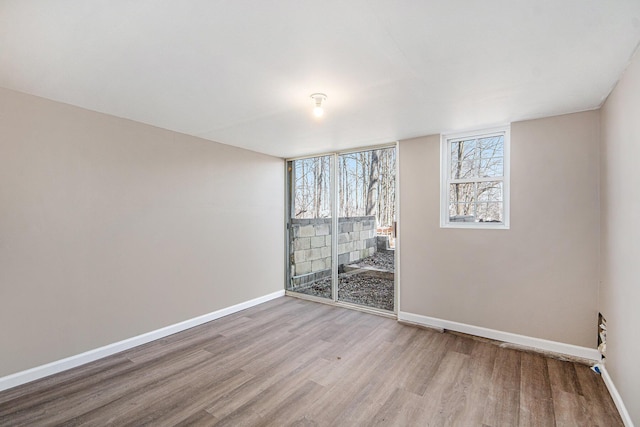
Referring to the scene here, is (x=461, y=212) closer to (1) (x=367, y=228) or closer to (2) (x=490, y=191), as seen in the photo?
(2) (x=490, y=191)

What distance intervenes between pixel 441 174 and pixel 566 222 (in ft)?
4.16

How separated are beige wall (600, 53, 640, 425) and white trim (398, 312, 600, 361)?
36cm

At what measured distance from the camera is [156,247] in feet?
10.3

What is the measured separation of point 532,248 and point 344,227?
2.32m

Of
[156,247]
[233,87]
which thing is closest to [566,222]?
[233,87]

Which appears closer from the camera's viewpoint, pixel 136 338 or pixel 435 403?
pixel 435 403

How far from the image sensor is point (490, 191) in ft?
10.3

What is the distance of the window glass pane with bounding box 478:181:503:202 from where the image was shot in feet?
10.2

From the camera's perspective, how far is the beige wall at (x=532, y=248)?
2.62 m

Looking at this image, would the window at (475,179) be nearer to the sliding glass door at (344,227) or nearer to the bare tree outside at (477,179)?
the bare tree outside at (477,179)

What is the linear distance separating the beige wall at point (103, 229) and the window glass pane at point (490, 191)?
10.1 ft

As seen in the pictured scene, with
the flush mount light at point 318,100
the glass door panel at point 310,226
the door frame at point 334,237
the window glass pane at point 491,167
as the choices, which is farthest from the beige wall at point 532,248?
the flush mount light at point 318,100

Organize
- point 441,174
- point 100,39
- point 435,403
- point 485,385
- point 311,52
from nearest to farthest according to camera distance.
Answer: point 100,39, point 311,52, point 435,403, point 485,385, point 441,174

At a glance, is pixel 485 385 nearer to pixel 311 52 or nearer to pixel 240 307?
pixel 311 52
